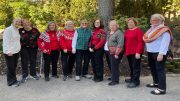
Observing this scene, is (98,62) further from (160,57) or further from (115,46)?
(160,57)

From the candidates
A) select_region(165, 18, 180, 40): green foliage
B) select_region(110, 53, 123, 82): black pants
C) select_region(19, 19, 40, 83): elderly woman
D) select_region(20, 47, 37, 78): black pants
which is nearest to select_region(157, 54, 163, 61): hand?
select_region(110, 53, 123, 82): black pants

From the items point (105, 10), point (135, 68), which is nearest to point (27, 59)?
point (135, 68)

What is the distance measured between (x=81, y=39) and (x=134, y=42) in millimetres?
1409

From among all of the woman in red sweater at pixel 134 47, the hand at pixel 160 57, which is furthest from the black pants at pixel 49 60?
the hand at pixel 160 57

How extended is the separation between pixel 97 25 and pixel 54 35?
3.54 ft

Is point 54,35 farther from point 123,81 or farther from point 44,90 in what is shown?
point 123,81

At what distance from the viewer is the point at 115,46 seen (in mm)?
8570

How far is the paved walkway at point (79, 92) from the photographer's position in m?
7.72

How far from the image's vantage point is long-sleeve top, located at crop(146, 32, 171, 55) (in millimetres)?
7680

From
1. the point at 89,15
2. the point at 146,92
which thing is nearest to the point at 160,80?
the point at 146,92

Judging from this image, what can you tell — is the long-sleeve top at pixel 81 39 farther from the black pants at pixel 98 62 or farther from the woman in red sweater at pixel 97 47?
the black pants at pixel 98 62

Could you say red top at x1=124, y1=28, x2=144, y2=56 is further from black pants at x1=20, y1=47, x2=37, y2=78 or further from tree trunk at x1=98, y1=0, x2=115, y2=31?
tree trunk at x1=98, y1=0, x2=115, y2=31

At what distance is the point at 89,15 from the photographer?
12.5 m

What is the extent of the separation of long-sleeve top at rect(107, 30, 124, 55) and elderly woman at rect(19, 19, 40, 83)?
182 cm
